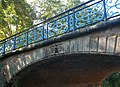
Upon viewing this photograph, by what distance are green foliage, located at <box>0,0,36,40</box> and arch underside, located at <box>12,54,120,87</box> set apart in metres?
6.31

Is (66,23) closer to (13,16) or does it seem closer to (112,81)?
(13,16)

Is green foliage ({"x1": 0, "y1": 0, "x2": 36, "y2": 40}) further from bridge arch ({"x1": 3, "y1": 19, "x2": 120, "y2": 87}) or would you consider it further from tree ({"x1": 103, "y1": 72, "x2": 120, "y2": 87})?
tree ({"x1": 103, "y1": 72, "x2": 120, "y2": 87})

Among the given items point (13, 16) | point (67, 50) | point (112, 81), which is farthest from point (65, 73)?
point (112, 81)

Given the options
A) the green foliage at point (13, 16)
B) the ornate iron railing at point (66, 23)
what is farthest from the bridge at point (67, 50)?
the green foliage at point (13, 16)

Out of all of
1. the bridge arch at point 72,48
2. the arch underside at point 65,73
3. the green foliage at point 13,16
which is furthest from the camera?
the green foliage at point 13,16

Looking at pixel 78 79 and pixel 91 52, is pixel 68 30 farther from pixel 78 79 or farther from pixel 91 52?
pixel 78 79

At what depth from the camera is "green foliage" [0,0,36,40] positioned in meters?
16.7

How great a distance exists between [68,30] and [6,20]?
1010 cm

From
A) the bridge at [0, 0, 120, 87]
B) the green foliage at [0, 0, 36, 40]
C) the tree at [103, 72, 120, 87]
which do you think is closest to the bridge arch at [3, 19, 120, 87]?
the bridge at [0, 0, 120, 87]

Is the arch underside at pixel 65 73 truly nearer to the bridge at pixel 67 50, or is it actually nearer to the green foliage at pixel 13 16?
the bridge at pixel 67 50

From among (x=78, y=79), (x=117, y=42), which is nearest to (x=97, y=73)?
(x=78, y=79)

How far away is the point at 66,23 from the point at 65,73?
4532 mm

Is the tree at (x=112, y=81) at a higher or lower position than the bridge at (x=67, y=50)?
lower

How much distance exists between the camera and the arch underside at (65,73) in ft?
33.5
